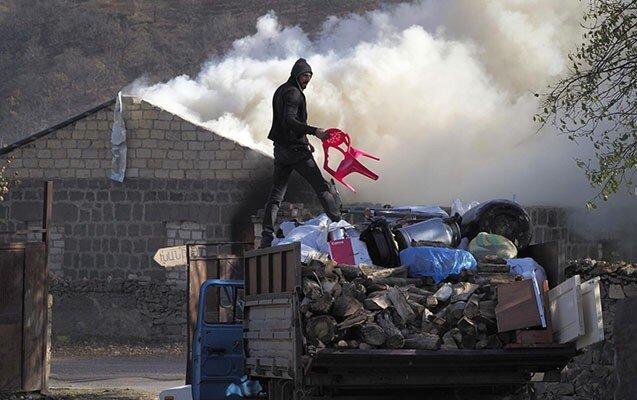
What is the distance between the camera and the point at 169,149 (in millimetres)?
25219

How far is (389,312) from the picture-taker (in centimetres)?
942

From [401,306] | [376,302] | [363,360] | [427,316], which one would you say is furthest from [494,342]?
[363,360]

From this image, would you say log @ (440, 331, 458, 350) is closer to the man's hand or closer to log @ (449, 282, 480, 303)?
log @ (449, 282, 480, 303)

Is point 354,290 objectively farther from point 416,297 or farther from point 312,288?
point 416,297

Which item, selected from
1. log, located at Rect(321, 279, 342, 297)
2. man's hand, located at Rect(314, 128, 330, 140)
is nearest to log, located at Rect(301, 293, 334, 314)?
log, located at Rect(321, 279, 342, 297)

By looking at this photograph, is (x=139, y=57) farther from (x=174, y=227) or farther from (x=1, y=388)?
(x=1, y=388)

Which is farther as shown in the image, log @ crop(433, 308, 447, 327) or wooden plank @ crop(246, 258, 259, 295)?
wooden plank @ crop(246, 258, 259, 295)

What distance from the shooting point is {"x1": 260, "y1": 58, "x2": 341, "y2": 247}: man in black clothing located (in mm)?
12555

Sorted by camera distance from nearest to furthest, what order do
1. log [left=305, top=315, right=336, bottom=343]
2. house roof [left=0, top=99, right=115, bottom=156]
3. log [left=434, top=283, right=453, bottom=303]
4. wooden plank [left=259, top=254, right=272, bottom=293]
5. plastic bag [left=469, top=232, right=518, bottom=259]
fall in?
log [left=305, top=315, right=336, bottom=343], log [left=434, top=283, right=453, bottom=303], wooden plank [left=259, top=254, right=272, bottom=293], plastic bag [left=469, top=232, right=518, bottom=259], house roof [left=0, top=99, right=115, bottom=156]

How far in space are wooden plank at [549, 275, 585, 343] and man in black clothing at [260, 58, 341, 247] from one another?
3.58 meters

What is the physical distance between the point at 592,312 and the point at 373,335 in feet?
5.54

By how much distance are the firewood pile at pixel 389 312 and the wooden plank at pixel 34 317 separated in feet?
21.0

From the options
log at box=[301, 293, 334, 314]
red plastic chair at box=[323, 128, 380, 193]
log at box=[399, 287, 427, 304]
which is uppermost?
red plastic chair at box=[323, 128, 380, 193]

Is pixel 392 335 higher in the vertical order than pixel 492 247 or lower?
lower
